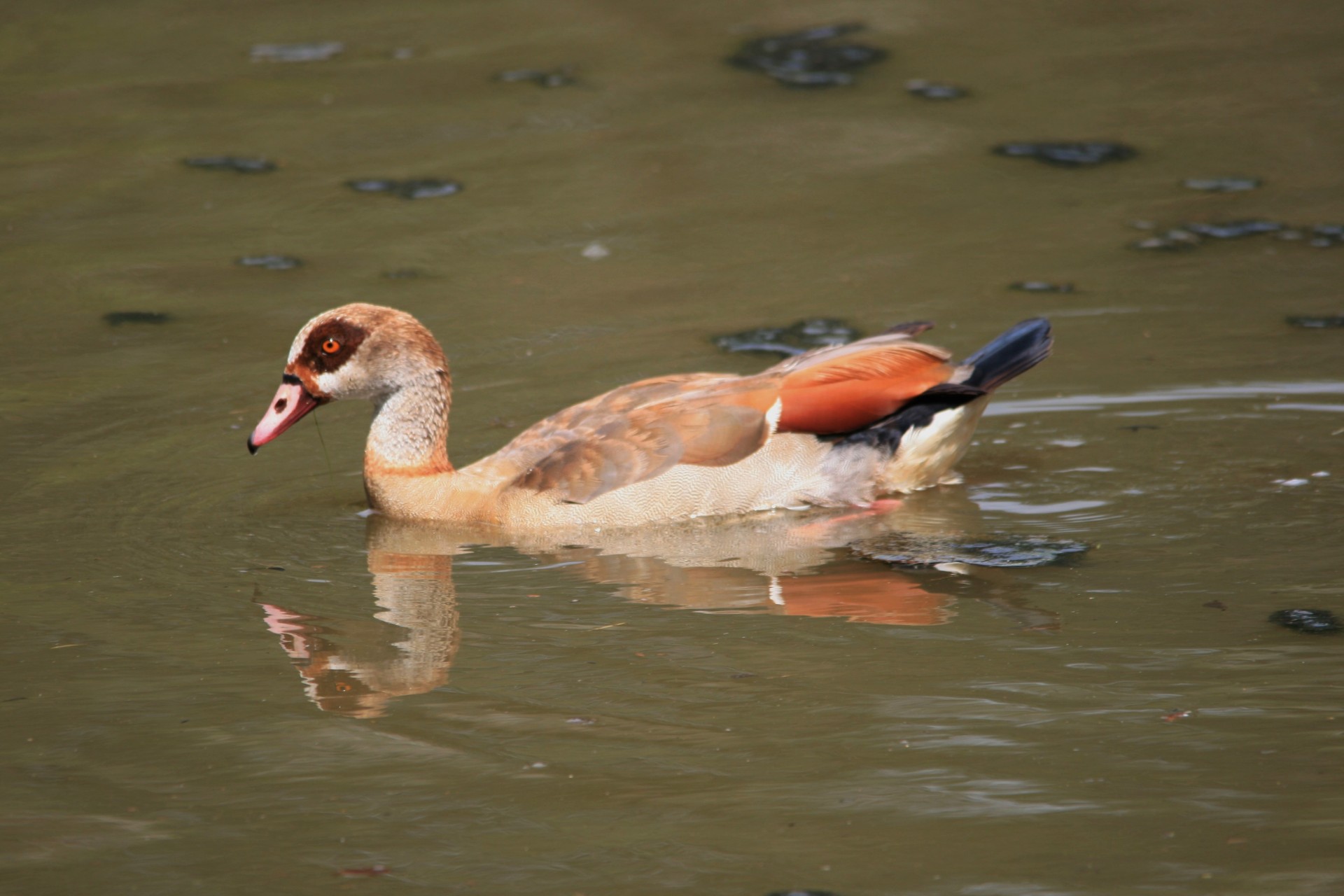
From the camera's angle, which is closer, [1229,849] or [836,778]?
[1229,849]

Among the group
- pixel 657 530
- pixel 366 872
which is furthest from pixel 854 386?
pixel 366 872

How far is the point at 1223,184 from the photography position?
12.4 metres

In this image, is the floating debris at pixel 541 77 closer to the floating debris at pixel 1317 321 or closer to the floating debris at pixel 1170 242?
the floating debris at pixel 1170 242

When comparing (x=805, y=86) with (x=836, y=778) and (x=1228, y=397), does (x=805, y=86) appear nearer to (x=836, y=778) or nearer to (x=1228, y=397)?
(x=1228, y=397)

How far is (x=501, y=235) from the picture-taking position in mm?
11906

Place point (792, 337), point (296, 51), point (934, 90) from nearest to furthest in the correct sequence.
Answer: point (792, 337), point (934, 90), point (296, 51)

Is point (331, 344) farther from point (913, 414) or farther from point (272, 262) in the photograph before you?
point (272, 262)

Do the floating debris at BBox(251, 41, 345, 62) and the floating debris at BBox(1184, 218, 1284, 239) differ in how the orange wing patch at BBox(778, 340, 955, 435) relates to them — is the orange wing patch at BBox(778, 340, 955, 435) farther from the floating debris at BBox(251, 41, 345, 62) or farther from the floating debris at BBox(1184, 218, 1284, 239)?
the floating debris at BBox(251, 41, 345, 62)

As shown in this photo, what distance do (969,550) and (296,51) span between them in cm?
1063

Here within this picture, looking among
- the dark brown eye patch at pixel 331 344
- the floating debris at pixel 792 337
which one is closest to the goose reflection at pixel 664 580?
the dark brown eye patch at pixel 331 344

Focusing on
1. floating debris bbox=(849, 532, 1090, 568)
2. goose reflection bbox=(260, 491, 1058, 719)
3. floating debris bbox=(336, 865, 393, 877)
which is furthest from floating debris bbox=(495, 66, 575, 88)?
floating debris bbox=(336, 865, 393, 877)

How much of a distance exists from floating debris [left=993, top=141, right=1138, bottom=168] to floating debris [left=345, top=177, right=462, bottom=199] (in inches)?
168

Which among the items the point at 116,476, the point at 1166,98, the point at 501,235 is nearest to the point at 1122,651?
the point at 116,476

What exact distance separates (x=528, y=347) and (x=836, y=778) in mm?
5725
